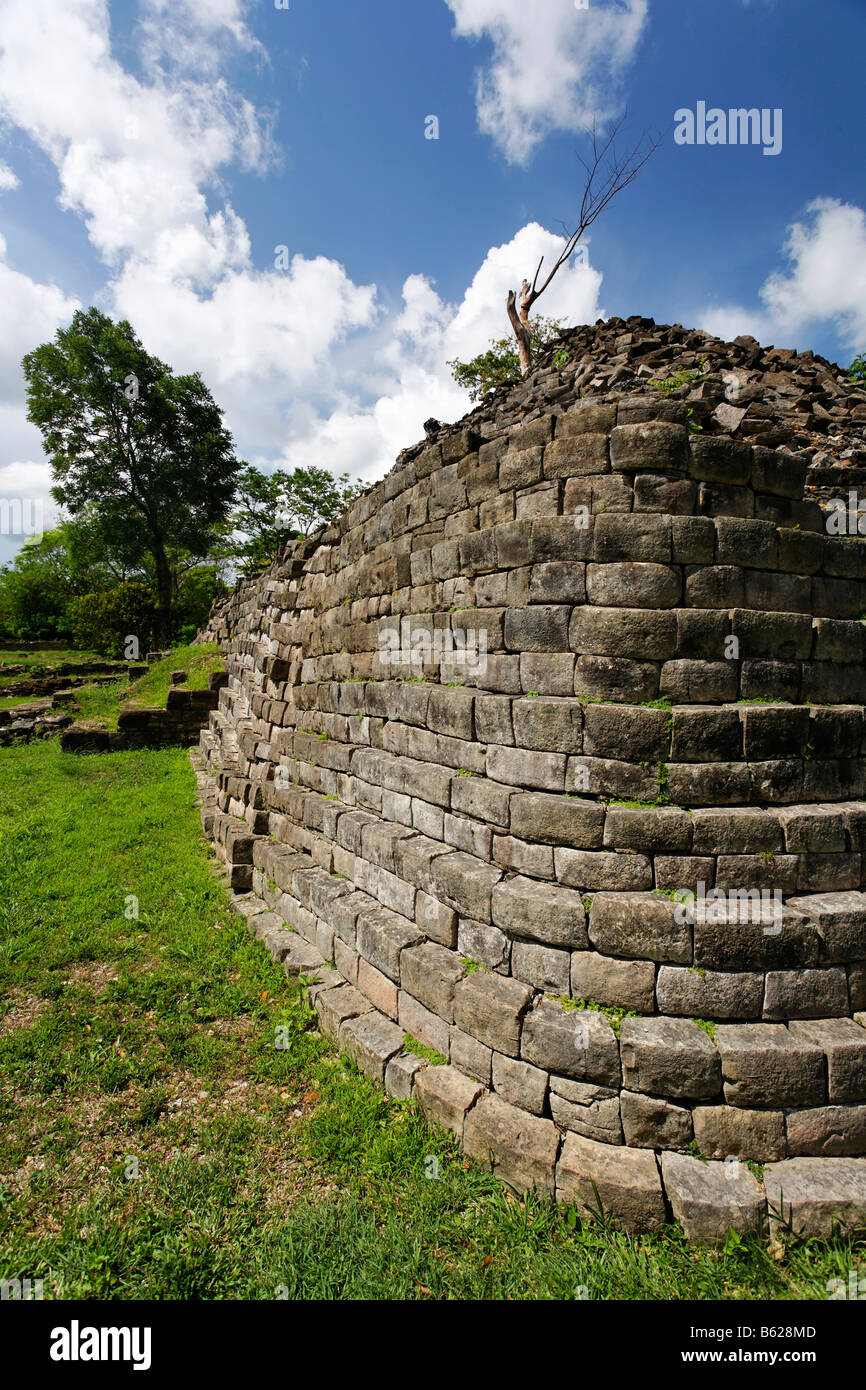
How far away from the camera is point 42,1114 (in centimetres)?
355

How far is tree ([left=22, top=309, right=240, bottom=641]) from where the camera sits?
26062 mm

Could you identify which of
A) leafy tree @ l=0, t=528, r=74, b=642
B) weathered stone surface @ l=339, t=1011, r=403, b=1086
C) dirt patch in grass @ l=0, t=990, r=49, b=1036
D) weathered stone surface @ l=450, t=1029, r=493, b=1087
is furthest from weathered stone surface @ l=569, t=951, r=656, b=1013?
leafy tree @ l=0, t=528, r=74, b=642

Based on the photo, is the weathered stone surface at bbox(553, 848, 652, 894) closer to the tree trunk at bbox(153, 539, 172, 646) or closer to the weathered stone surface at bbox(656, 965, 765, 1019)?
the weathered stone surface at bbox(656, 965, 765, 1019)

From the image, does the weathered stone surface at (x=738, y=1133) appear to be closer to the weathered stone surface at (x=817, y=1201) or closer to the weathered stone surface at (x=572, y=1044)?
the weathered stone surface at (x=817, y=1201)

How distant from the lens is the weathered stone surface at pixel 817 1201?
102 inches

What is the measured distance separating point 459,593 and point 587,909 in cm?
225

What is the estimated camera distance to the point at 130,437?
2712cm

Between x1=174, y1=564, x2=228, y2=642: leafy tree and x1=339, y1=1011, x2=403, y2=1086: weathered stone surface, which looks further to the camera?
x1=174, y1=564, x2=228, y2=642: leafy tree

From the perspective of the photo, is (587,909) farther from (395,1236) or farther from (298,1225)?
(298,1225)

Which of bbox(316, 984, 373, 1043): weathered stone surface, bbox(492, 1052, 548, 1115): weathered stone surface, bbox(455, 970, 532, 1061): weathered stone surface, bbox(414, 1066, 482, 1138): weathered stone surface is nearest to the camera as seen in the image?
bbox(492, 1052, 548, 1115): weathered stone surface

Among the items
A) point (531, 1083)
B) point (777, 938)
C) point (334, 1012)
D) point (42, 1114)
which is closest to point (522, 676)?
point (777, 938)

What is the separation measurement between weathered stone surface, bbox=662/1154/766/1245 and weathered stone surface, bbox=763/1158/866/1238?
3.0 inches
